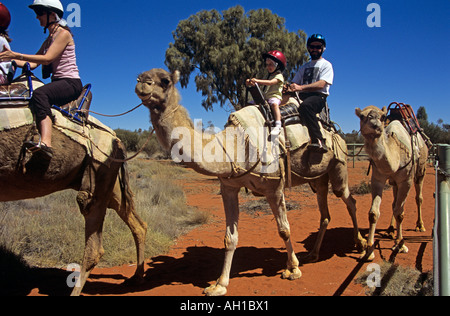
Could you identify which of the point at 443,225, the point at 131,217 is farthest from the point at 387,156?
the point at 131,217

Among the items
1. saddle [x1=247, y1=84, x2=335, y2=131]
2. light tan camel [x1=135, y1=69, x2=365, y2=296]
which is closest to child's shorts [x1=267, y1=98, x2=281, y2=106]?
saddle [x1=247, y1=84, x2=335, y2=131]

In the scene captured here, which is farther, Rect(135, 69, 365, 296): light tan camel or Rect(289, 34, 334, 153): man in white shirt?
Rect(289, 34, 334, 153): man in white shirt

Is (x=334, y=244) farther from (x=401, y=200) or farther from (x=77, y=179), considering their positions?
(x=77, y=179)

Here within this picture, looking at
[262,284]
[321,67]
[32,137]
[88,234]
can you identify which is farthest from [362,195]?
[32,137]

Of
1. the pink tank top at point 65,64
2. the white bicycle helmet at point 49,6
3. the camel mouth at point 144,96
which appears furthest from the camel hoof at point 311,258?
the white bicycle helmet at point 49,6

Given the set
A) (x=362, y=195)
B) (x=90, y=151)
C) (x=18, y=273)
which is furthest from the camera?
(x=362, y=195)

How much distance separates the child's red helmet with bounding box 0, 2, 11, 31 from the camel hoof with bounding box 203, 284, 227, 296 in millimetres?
4360

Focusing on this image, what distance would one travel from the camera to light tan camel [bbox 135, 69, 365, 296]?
364 centimetres

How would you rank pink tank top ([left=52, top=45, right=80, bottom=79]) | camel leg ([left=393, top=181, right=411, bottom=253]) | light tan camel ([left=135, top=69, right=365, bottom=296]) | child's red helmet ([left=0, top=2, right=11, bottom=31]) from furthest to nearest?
1. camel leg ([left=393, top=181, right=411, bottom=253])
2. pink tank top ([left=52, top=45, right=80, bottom=79])
3. child's red helmet ([left=0, top=2, right=11, bottom=31])
4. light tan camel ([left=135, top=69, right=365, bottom=296])

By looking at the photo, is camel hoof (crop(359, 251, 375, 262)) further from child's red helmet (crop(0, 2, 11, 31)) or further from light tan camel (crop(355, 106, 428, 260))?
child's red helmet (crop(0, 2, 11, 31))

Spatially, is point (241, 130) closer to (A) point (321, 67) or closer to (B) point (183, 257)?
(A) point (321, 67)

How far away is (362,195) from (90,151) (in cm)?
1154

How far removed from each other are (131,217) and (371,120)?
413 cm

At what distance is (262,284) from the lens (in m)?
4.87
